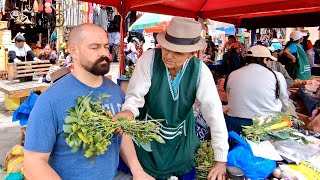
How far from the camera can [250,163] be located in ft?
7.08

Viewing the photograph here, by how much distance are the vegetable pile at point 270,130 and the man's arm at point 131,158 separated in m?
0.85

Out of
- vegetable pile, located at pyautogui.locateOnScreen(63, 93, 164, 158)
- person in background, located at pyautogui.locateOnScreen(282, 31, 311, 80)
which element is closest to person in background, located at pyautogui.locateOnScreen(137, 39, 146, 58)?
person in background, located at pyautogui.locateOnScreen(282, 31, 311, 80)

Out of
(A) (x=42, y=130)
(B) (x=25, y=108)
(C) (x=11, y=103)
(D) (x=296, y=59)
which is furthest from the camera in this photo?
(C) (x=11, y=103)

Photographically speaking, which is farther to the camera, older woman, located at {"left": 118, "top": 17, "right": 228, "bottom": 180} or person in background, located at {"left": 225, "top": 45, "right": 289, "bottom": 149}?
person in background, located at {"left": 225, "top": 45, "right": 289, "bottom": 149}

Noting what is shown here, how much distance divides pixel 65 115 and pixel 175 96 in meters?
0.75

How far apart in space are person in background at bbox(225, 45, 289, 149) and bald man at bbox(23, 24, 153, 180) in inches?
76.9

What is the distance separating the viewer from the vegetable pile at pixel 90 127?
1604 mm

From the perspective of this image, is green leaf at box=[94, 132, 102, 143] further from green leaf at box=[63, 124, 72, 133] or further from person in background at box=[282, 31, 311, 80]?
Answer: person in background at box=[282, 31, 311, 80]

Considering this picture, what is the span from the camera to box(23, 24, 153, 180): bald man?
161cm

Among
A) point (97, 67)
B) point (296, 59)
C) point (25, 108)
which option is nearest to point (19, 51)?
point (25, 108)

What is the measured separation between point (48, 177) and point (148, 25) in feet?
26.1

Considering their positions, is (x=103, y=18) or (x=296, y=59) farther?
(x=103, y=18)

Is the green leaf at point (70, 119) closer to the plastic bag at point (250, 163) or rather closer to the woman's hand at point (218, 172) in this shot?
the woman's hand at point (218, 172)

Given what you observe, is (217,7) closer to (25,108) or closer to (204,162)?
(25,108)
